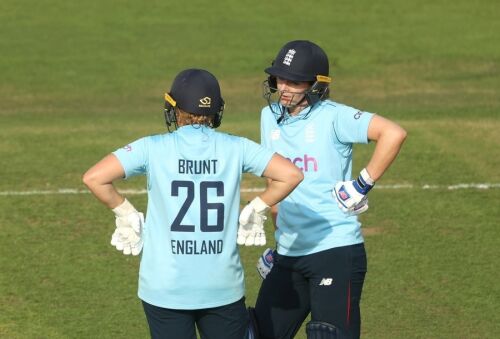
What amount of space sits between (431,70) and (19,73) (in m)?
8.06

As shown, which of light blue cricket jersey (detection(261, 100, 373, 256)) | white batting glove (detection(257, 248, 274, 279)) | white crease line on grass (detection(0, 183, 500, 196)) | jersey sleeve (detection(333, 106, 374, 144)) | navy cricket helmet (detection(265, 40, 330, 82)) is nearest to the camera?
jersey sleeve (detection(333, 106, 374, 144))

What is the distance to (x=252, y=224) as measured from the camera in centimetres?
728

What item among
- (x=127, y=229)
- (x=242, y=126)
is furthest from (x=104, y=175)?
(x=242, y=126)

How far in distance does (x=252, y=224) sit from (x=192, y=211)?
0.45 metres

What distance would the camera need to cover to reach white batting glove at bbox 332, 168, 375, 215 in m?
7.83

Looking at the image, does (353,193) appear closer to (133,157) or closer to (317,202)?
(317,202)

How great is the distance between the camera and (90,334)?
10.1 m

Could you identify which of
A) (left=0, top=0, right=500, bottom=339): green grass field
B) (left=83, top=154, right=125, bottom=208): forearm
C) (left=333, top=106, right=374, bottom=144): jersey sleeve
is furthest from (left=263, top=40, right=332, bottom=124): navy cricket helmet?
(left=0, top=0, right=500, bottom=339): green grass field

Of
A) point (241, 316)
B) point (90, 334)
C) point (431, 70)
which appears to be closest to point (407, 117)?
point (431, 70)

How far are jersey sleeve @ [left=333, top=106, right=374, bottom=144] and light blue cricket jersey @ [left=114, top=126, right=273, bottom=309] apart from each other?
104 cm

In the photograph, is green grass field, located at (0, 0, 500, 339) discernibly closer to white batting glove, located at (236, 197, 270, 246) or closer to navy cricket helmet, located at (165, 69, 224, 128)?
white batting glove, located at (236, 197, 270, 246)

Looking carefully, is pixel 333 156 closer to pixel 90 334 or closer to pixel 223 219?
pixel 223 219

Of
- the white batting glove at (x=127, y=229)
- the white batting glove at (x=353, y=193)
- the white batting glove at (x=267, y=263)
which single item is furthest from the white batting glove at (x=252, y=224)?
the white batting glove at (x=267, y=263)

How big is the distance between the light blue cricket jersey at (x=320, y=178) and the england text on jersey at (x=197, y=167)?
47.1 inches
